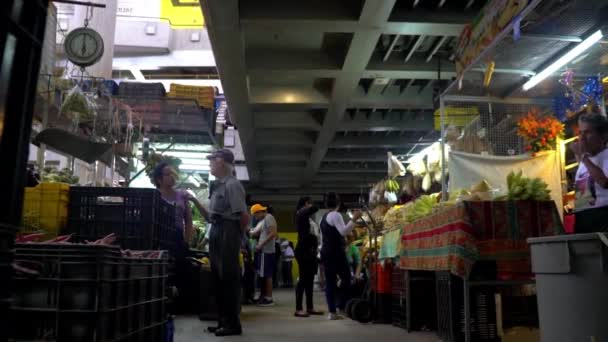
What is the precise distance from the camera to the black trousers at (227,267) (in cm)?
479

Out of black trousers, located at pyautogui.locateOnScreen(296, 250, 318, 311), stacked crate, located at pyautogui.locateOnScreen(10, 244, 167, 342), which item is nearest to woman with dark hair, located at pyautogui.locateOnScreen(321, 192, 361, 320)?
black trousers, located at pyautogui.locateOnScreen(296, 250, 318, 311)

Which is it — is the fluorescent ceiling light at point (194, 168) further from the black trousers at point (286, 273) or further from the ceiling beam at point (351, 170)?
the black trousers at point (286, 273)

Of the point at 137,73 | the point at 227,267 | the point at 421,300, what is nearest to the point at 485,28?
the point at 421,300

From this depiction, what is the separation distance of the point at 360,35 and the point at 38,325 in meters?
5.21

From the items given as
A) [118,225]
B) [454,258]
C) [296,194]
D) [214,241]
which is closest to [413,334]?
[454,258]

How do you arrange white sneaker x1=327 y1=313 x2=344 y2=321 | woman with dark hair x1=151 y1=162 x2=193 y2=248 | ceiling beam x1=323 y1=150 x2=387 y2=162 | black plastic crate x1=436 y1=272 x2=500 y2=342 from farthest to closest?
ceiling beam x1=323 y1=150 x2=387 y2=162 < white sneaker x1=327 y1=313 x2=344 y2=321 < woman with dark hair x1=151 y1=162 x2=193 y2=248 < black plastic crate x1=436 y1=272 x2=500 y2=342

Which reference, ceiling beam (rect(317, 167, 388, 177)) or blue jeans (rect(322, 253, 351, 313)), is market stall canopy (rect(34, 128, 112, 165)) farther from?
ceiling beam (rect(317, 167, 388, 177))

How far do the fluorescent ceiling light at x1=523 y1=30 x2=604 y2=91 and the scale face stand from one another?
4.94 metres

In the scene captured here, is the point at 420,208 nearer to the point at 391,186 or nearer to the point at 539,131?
the point at 539,131

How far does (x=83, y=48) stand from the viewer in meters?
6.41

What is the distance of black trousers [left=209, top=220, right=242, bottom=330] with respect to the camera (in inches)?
189

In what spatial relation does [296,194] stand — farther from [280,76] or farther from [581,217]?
[581,217]

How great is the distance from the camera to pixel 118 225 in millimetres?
3094

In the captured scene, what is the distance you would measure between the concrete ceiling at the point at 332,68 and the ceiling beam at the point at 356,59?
0.01 meters
